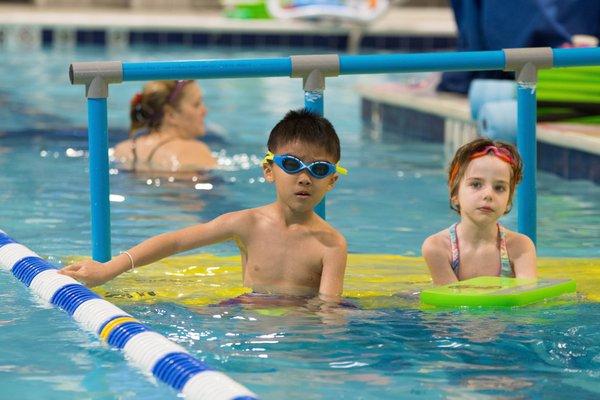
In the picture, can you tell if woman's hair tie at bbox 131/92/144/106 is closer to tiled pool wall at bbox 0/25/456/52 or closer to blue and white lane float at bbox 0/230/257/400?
blue and white lane float at bbox 0/230/257/400

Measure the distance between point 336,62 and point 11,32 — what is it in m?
15.4

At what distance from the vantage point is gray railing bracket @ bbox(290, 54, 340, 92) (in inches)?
211

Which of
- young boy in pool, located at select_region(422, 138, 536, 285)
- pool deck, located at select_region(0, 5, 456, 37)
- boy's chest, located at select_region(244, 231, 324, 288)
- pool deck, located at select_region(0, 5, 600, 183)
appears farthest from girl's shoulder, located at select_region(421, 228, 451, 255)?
pool deck, located at select_region(0, 5, 456, 37)

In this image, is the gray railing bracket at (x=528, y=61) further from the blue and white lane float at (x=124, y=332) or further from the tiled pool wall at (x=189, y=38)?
the tiled pool wall at (x=189, y=38)

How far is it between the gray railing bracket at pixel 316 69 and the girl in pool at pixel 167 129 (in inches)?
129

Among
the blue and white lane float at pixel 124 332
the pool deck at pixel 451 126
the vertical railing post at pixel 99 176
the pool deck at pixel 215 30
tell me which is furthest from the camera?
the pool deck at pixel 215 30

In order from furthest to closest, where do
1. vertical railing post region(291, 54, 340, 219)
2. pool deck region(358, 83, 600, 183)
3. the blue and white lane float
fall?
pool deck region(358, 83, 600, 183) → vertical railing post region(291, 54, 340, 219) → the blue and white lane float

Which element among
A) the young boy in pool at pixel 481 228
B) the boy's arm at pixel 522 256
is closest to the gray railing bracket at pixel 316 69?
the young boy in pool at pixel 481 228

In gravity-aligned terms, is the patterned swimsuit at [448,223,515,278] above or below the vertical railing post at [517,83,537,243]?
below

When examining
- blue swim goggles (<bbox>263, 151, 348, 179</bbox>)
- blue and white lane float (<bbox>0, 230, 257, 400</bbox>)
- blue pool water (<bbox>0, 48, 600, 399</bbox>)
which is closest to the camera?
blue and white lane float (<bbox>0, 230, 257, 400</bbox>)

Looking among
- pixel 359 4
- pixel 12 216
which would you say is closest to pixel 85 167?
pixel 12 216

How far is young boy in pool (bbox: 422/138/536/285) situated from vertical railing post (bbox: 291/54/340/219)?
600 millimetres

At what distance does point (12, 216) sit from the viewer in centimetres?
718

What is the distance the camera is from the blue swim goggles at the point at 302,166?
4.62 m
